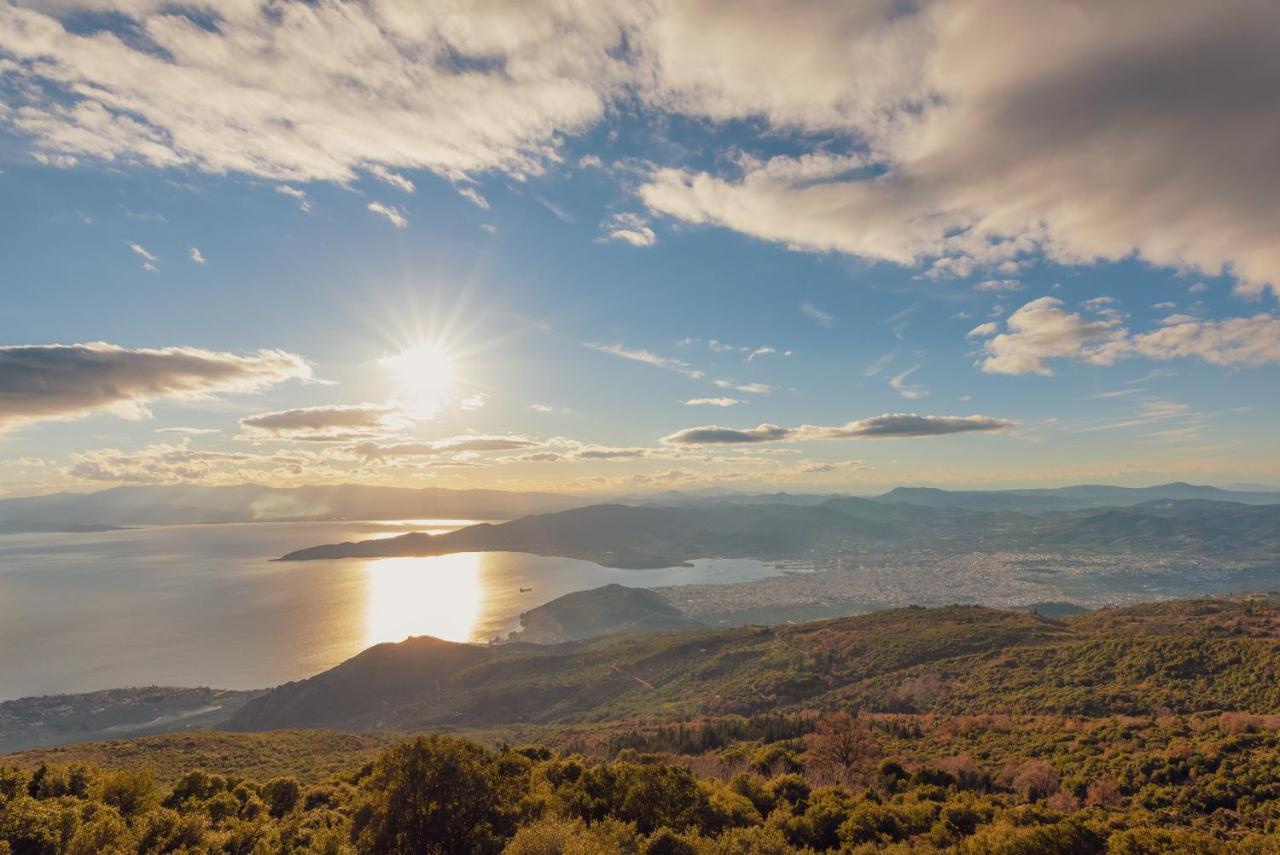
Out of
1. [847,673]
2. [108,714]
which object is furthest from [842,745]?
[108,714]

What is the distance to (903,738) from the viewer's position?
5466cm

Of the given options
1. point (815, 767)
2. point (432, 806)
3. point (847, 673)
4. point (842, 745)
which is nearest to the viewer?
point (432, 806)

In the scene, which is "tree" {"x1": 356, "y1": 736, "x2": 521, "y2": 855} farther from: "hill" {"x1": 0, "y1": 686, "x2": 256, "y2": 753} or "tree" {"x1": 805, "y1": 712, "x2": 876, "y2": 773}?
"hill" {"x1": 0, "y1": 686, "x2": 256, "y2": 753}

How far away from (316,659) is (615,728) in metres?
154

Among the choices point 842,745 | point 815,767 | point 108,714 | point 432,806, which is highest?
point 432,806

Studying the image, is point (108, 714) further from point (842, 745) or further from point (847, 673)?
point (842, 745)

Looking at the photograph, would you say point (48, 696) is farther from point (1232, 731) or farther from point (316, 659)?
point (1232, 731)

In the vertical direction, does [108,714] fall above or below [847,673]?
below

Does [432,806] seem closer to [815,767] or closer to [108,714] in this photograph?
[815,767]

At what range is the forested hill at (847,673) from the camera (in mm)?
64375

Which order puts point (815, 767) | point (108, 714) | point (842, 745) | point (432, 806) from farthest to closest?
point (108, 714) < point (842, 745) < point (815, 767) < point (432, 806)

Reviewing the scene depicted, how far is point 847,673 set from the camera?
102 m

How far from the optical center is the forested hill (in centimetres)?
6438

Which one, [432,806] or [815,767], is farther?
[815,767]
